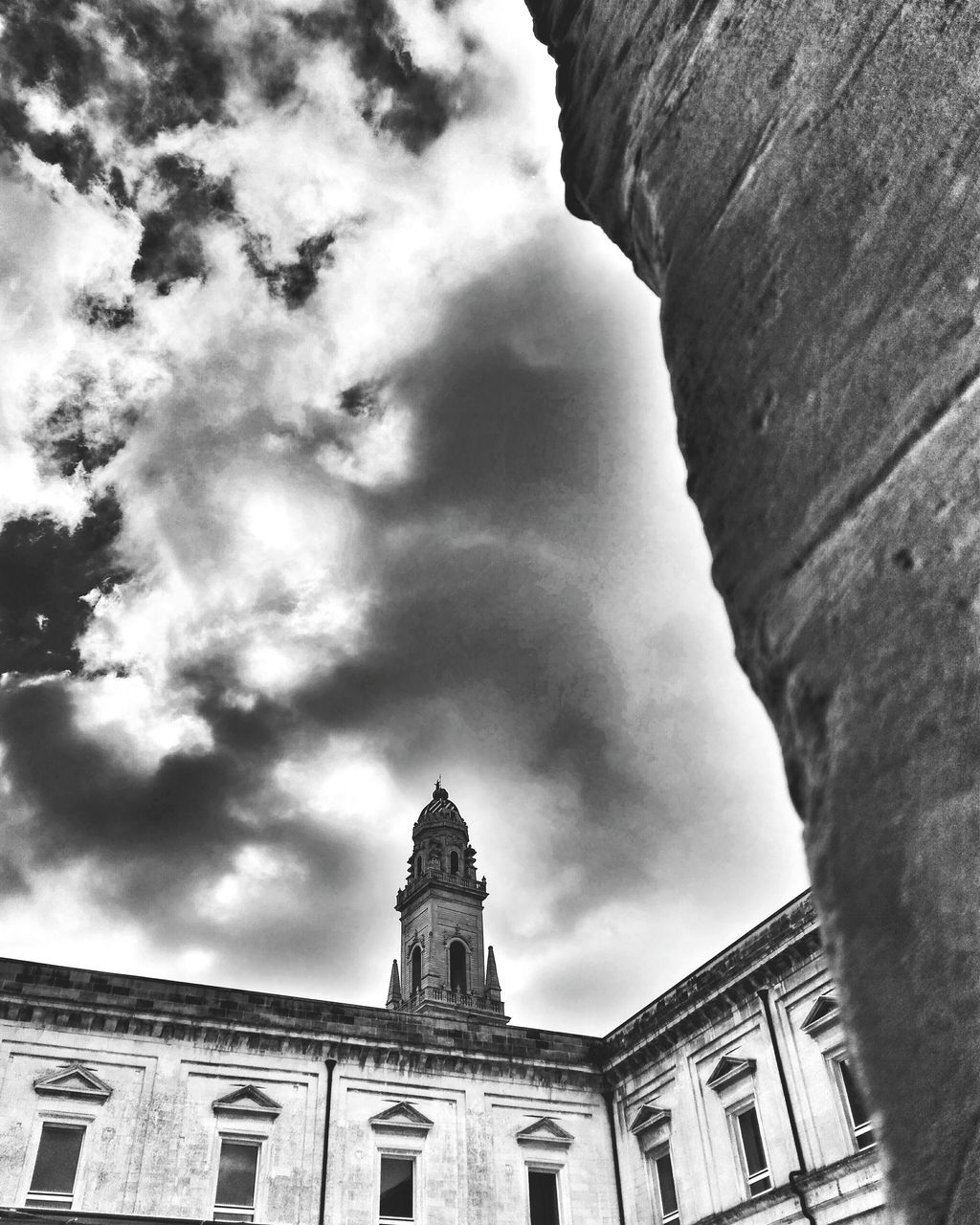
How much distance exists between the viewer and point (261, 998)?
761 inches

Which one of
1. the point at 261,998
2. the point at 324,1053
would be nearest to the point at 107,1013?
the point at 261,998

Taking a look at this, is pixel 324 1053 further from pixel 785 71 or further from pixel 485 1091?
pixel 785 71

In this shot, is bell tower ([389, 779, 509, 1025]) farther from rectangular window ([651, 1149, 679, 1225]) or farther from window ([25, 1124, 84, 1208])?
window ([25, 1124, 84, 1208])

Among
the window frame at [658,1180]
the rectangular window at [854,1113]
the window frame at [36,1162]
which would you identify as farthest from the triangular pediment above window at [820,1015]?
the window frame at [36,1162]

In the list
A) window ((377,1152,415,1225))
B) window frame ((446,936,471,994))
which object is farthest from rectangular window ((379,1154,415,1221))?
window frame ((446,936,471,994))

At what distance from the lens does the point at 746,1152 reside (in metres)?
17.3

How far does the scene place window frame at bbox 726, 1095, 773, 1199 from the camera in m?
16.6

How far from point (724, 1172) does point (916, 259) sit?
62.6 feet

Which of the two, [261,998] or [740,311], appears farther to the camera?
[261,998]

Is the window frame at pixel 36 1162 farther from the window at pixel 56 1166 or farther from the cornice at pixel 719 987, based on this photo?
the cornice at pixel 719 987

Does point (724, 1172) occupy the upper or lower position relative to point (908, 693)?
upper

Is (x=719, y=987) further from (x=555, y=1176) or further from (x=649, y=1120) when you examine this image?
(x=555, y=1176)

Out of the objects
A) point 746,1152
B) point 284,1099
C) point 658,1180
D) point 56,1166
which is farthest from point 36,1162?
point 746,1152

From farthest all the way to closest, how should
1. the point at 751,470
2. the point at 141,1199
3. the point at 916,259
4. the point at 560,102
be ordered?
the point at 141,1199
the point at 560,102
the point at 751,470
the point at 916,259
